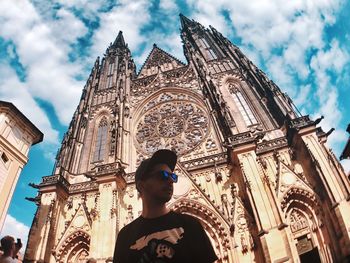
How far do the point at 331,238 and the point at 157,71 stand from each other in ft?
52.3

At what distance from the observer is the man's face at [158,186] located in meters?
2.12

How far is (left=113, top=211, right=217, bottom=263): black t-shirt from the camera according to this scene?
1758mm

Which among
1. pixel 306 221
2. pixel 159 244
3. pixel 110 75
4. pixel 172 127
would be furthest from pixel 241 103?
pixel 159 244

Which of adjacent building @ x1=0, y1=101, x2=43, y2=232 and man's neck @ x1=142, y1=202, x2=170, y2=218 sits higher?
adjacent building @ x1=0, y1=101, x2=43, y2=232

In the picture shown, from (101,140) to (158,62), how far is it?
28.7 feet

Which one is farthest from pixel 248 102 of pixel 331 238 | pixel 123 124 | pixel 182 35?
pixel 182 35

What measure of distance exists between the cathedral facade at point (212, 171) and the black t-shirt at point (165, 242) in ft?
27.6

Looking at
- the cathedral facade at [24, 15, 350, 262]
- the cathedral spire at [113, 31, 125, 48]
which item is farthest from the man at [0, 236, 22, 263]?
the cathedral spire at [113, 31, 125, 48]

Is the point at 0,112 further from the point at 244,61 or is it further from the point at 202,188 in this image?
the point at 244,61

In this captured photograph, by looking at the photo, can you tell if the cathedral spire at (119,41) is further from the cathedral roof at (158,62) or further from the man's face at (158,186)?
the man's face at (158,186)

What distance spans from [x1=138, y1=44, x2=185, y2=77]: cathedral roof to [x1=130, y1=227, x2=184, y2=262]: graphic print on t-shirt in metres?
20.0

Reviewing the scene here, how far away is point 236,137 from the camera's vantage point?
1255 centimetres

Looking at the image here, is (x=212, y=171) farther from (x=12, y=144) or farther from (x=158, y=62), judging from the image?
(x=158, y=62)

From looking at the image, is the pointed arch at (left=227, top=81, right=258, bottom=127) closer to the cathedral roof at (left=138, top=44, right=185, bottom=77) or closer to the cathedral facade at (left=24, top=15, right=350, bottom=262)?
the cathedral facade at (left=24, top=15, right=350, bottom=262)
